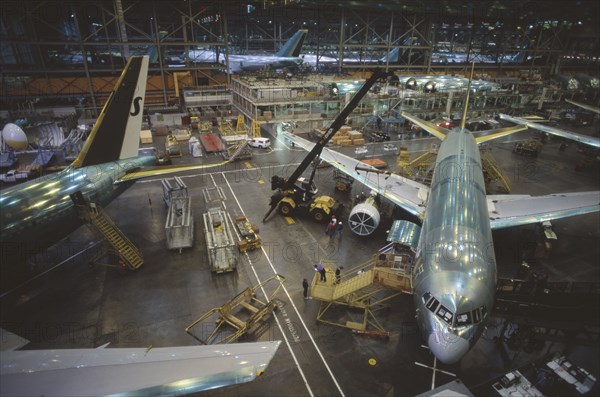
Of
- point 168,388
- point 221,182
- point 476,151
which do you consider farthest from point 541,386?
point 221,182

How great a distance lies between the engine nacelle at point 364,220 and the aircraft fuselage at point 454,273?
820cm

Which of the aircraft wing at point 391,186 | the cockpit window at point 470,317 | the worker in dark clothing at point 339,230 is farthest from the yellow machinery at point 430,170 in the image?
the cockpit window at point 470,317

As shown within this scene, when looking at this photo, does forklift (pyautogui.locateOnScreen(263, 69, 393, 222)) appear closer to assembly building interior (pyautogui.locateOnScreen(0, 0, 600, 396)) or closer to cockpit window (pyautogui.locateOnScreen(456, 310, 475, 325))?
assembly building interior (pyautogui.locateOnScreen(0, 0, 600, 396))

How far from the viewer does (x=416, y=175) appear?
38.5 meters

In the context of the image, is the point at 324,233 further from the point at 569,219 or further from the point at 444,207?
the point at 569,219

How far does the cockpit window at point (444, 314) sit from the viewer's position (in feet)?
45.5

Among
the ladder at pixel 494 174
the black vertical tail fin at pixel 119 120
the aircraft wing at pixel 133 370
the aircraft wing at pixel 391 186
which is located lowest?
the ladder at pixel 494 174

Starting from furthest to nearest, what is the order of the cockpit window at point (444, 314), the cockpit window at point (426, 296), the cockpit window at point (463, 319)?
the cockpit window at point (426, 296)
the cockpit window at point (444, 314)
the cockpit window at point (463, 319)

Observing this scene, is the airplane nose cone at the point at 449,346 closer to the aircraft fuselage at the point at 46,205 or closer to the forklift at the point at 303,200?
the forklift at the point at 303,200

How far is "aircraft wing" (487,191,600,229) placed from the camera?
24938mm

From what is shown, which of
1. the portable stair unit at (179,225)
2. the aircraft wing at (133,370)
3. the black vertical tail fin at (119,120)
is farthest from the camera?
the portable stair unit at (179,225)

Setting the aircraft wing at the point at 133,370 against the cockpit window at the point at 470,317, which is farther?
the cockpit window at the point at 470,317

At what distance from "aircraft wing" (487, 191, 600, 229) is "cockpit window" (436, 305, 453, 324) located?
1377 centimetres

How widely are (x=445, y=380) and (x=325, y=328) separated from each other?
22.4 ft
